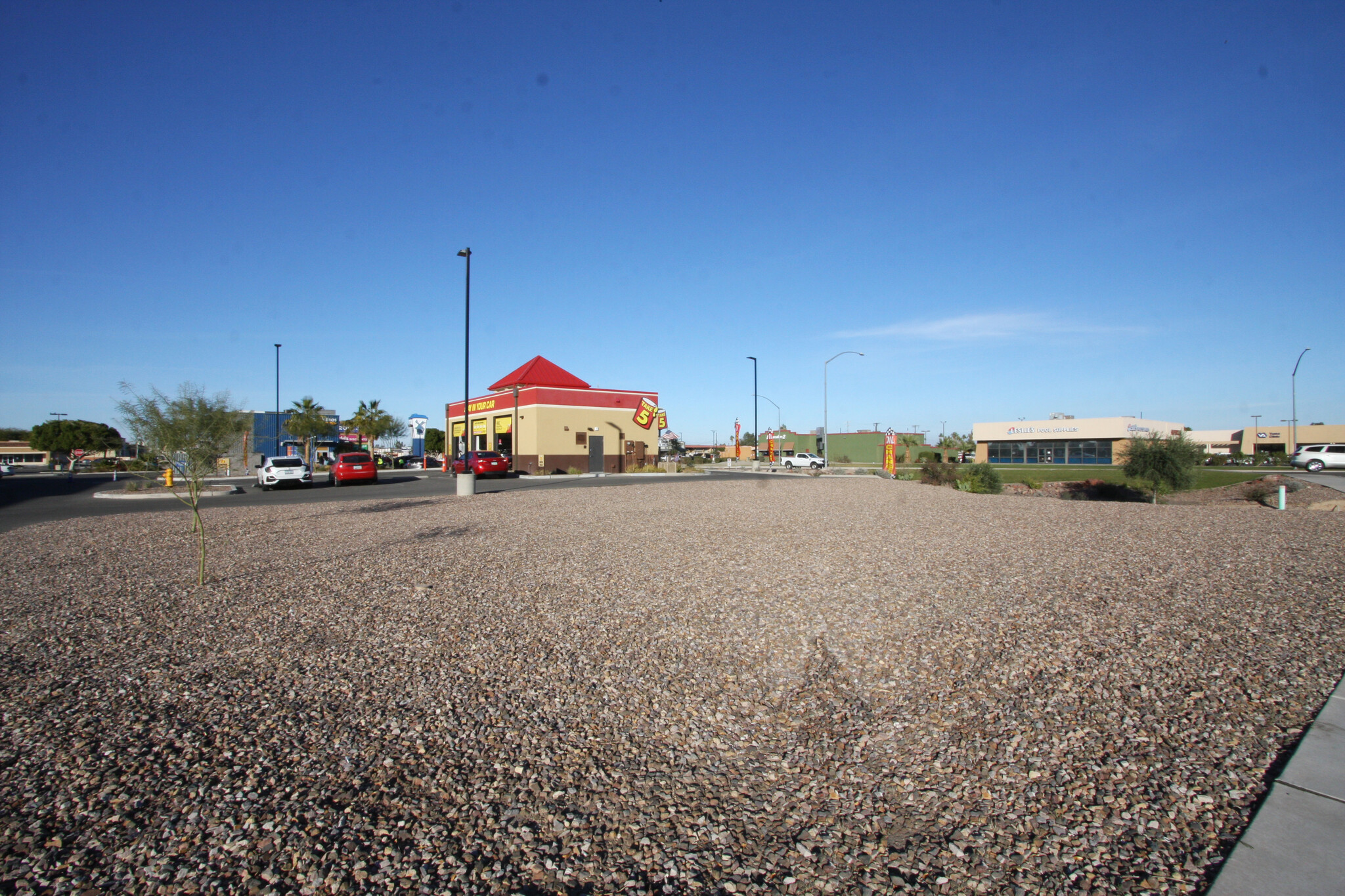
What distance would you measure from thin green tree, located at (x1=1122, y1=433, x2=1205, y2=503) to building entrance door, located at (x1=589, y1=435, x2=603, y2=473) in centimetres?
2955

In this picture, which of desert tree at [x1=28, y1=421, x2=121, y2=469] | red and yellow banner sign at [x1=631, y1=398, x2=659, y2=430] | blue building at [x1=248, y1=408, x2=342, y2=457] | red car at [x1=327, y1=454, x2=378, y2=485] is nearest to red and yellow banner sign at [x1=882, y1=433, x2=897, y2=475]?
red and yellow banner sign at [x1=631, y1=398, x2=659, y2=430]

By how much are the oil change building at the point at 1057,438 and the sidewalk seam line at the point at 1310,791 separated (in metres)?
84.8

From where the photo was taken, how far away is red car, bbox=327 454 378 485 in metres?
31.3

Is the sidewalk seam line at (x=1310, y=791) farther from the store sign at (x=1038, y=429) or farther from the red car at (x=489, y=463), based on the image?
the store sign at (x=1038, y=429)

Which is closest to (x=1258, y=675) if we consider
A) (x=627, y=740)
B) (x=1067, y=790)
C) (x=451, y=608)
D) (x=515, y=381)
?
(x=1067, y=790)

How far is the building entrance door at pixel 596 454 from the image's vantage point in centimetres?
4550

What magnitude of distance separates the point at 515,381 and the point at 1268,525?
41972mm

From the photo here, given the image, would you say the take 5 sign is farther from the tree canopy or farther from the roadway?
the tree canopy

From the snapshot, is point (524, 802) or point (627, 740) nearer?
point (524, 802)

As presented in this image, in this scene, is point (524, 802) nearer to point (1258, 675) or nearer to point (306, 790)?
point (306, 790)

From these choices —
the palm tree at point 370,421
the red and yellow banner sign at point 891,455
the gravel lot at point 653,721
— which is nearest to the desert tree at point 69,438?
the palm tree at point 370,421

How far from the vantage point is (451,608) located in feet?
26.3

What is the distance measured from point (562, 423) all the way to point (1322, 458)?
4535cm

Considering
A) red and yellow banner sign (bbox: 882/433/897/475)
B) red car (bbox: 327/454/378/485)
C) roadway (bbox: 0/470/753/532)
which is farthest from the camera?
red and yellow banner sign (bbox: 882/433/897/475)
